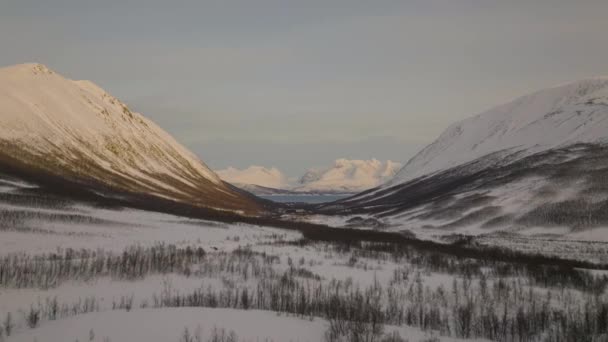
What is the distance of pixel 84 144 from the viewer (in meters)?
99.2

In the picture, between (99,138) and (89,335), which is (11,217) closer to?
(89,335)

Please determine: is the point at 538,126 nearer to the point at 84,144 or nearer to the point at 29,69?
the point at 84,144

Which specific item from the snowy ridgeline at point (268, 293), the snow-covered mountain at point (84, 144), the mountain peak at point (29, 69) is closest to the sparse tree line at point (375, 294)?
the snowy ridgeline at point (268, 293)

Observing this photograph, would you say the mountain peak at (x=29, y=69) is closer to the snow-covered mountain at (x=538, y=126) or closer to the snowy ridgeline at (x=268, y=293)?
the snowy ridgeline at (x=268, y=293)

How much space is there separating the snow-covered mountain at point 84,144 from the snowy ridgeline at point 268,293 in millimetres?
43599

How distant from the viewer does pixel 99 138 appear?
109688 mm

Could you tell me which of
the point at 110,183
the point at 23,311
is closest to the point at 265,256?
the point at 23,311

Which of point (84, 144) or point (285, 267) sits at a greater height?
point (84, 144)

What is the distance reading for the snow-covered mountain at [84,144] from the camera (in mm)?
74688

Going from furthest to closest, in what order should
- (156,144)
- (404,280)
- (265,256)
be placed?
(156,144) < (265,256) < (404,280)

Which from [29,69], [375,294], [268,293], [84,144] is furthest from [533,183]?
[29,69]

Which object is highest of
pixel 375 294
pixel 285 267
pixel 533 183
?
pixel 533 183

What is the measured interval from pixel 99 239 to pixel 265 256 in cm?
1121

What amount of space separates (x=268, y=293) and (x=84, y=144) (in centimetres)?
→ 9319
